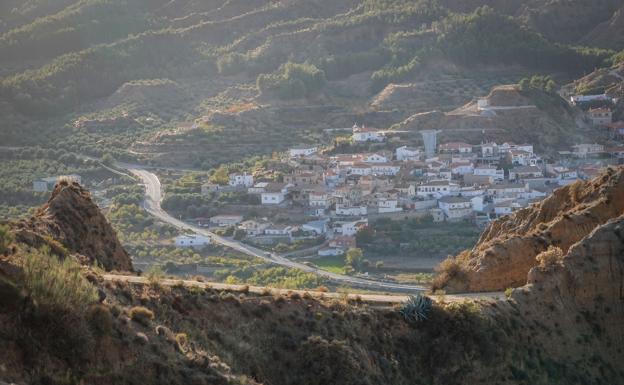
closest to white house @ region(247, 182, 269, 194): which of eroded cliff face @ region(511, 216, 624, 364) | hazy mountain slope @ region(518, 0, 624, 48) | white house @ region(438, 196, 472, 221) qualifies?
white house @ region(438, 196, 472, 221)

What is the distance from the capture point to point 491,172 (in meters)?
61.6

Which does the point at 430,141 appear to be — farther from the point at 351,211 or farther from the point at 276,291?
the point at 276,291

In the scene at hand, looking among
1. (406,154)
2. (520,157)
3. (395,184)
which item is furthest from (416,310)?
(406,154)

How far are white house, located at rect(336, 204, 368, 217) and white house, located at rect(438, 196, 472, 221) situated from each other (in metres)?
3.75

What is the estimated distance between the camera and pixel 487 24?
91188 mm

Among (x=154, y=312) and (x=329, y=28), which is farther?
(x=329, y=28)

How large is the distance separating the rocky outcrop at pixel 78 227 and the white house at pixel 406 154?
146 ft

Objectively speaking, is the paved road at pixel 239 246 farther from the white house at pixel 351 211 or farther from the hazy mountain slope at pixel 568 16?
the hazy mountain slope at pixel 568 16

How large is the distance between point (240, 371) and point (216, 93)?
71001 millimetres

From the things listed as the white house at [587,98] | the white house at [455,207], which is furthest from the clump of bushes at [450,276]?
the white house at [587,98]

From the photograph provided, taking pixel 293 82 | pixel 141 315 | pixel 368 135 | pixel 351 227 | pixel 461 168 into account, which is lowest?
pixel 351 227

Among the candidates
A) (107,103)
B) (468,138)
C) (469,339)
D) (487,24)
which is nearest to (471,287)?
(469,339)

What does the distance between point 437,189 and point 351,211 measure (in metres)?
4.93

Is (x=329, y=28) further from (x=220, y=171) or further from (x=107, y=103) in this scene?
(x=220, y=171)
